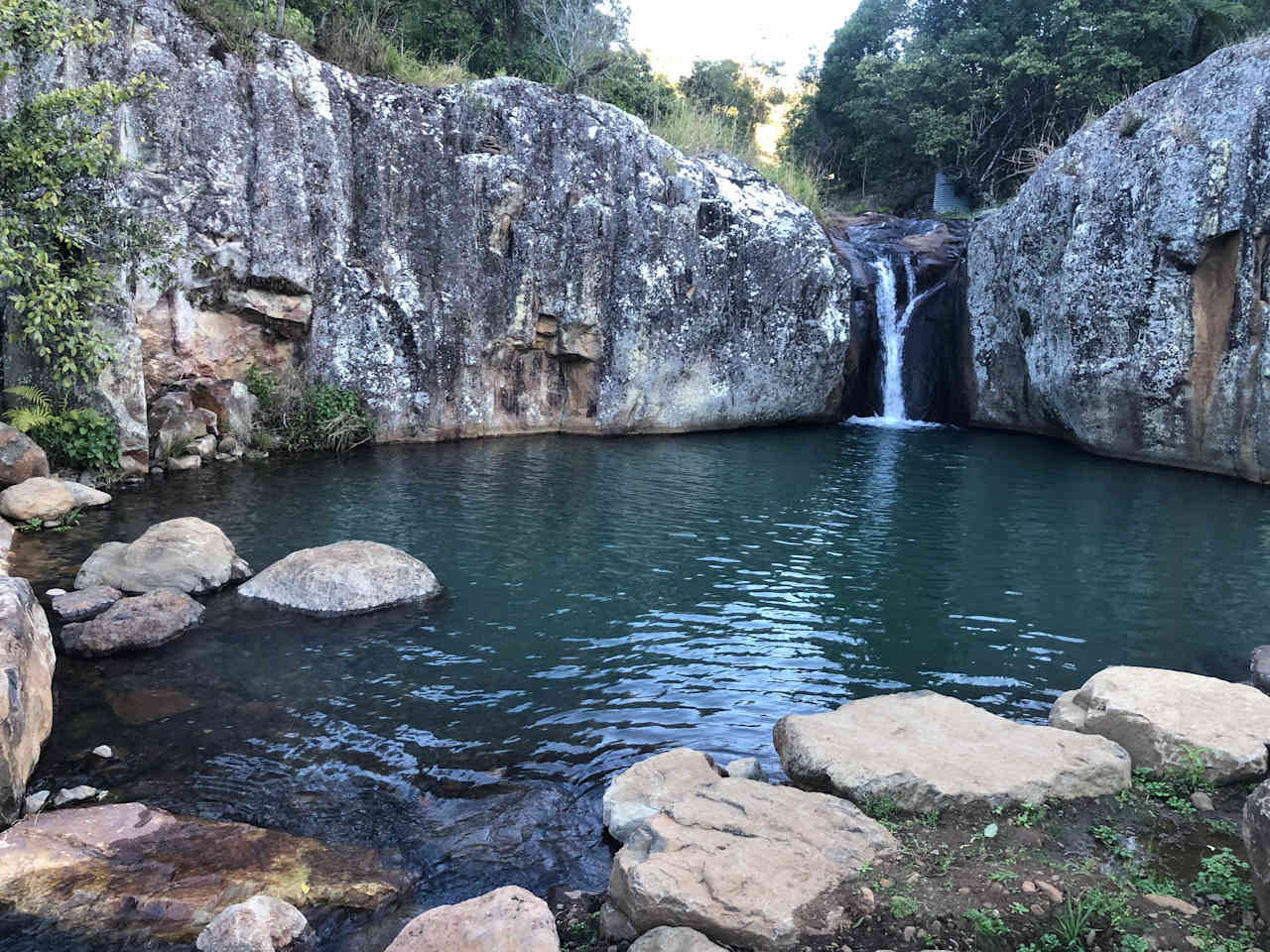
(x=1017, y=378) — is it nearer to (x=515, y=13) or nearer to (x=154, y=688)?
(x=515, y=13)

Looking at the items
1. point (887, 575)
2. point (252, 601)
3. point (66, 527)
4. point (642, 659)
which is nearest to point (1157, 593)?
point (887, 575)

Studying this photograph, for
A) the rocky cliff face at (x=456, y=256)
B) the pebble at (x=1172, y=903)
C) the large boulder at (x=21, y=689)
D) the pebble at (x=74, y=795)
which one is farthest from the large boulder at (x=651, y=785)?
the rocky cliff face at (x=456, y=256)

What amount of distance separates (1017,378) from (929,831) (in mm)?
22152

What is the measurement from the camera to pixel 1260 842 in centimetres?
411

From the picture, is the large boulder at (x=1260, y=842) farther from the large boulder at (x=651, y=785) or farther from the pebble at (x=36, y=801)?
the pebble at (x=36, y=801)

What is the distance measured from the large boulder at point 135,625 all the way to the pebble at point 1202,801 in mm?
8654

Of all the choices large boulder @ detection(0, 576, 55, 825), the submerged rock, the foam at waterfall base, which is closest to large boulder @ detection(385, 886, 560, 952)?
large boulder @ detection(0, 576, 55, 825)

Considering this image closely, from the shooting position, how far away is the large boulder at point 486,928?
4391 millimetres

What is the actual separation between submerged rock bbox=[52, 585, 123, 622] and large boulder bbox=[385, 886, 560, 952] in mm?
6392

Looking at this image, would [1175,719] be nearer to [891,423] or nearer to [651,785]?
[651,785]

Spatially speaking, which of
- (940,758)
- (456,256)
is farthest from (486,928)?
(456,256)

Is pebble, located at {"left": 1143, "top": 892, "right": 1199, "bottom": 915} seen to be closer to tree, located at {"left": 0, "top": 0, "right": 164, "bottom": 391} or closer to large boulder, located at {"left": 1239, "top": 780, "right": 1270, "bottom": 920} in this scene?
large boulder, located at {"left": 1239, "top": 780, "right": 1270, "bottom": 920}

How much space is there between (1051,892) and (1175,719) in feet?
7.68

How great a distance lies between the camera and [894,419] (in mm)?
27875
